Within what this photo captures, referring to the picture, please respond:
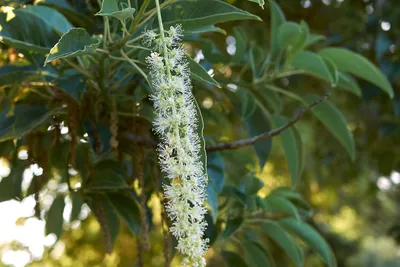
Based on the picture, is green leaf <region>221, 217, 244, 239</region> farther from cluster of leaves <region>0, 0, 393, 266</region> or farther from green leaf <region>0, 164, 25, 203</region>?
green leaf <region>0, 164, 25, 203</region>

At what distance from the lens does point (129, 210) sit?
3.19 feet

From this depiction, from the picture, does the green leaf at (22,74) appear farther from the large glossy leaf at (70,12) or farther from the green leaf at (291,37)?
the green leaf at (291,37)

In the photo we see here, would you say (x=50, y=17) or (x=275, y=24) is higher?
(x=50, y=17)

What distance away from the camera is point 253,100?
1.11 meters

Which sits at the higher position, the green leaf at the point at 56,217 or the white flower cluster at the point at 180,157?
the white flower cluster at the point at 180,157

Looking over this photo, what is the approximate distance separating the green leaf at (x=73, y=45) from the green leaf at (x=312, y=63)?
0.46 meters

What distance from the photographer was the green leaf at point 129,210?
3.18ft

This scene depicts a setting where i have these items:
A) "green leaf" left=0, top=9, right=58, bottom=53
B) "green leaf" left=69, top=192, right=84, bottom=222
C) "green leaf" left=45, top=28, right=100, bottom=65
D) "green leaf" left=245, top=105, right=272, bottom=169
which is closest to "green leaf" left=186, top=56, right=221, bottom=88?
"green leaf" left=45, top=28, right=100, bottom=65

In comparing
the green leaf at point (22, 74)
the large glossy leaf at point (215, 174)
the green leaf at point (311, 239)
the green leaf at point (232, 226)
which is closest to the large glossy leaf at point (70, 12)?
the green leaf at point (22, 74)

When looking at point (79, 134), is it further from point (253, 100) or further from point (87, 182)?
point (253, 100)

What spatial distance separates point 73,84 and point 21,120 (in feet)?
0.34

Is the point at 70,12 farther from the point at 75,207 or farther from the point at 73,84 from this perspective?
the point at 75,207

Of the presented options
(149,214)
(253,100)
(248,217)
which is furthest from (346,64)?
(149,214)

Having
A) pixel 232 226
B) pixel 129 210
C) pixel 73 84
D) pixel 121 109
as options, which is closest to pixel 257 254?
pixel 232 226
